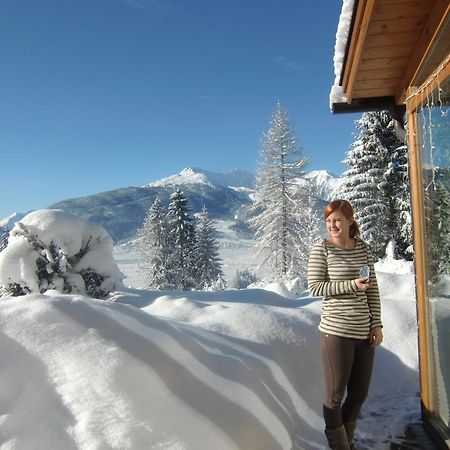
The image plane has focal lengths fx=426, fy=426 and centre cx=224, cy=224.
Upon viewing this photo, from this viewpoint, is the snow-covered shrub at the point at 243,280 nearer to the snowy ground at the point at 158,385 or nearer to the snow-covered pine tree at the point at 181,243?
the snow-covered pine tree at the point at 181,243

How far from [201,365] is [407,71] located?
3271mm

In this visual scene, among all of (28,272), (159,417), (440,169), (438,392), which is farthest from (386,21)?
(28,272)

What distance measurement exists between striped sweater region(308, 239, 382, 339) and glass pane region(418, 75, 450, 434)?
614 mm

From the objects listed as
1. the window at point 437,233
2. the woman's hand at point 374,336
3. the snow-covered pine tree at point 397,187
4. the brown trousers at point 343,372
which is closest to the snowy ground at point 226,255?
the snow-covered pine tree at point 397,187

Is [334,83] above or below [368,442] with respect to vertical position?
above

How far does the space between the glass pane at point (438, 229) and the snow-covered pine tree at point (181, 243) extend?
2876cm

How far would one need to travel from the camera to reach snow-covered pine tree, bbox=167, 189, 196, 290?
106 ft

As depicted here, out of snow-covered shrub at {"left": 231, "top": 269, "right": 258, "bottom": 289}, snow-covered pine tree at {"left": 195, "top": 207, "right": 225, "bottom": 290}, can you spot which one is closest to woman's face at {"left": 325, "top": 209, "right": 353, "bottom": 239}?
snow-covered pine tree at {"left": 195, "top": 207, "right": 225, "bottom": 290}

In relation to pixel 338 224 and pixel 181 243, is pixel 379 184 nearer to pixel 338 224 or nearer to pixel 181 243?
pixel 181 243

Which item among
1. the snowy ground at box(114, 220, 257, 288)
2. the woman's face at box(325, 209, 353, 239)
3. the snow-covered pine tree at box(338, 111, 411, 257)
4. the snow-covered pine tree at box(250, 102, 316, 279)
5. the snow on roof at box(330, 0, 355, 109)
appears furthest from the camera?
Answer: the snowy ground at box(114, 220, 257, 288)

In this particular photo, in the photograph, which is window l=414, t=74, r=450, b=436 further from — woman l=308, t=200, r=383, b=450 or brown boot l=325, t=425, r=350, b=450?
brown boot l=325, t=425, r=350, b=450

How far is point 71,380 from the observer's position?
3.01 m

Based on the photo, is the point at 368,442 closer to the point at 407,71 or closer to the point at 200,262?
the point at 407,71

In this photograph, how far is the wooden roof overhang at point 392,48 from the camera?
3.18 meters
